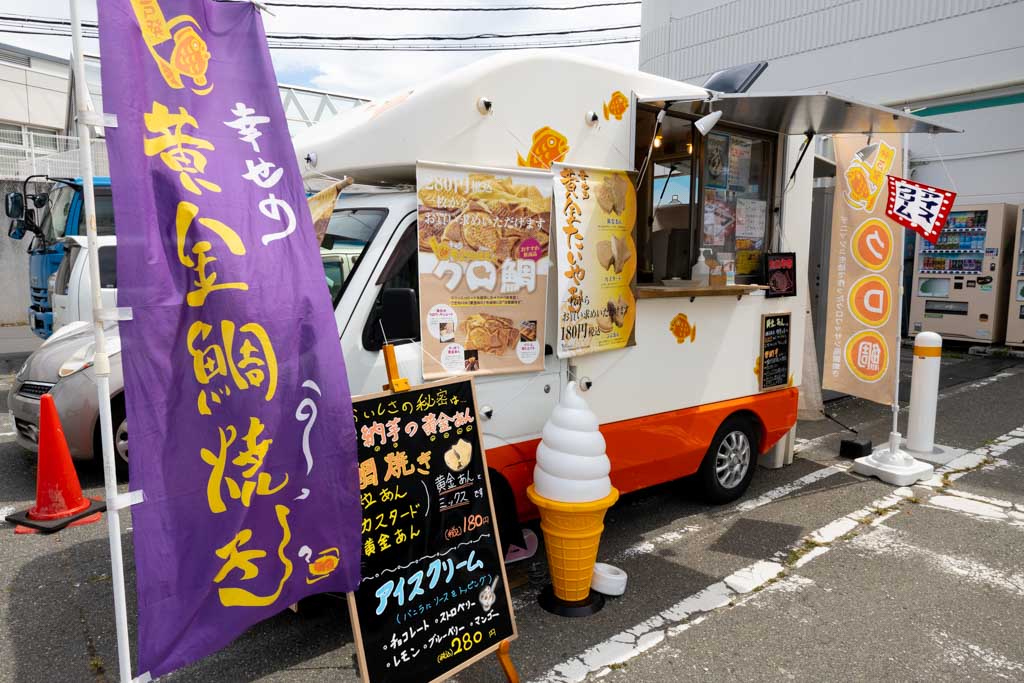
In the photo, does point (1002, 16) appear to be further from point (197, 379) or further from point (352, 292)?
point (197, 379)

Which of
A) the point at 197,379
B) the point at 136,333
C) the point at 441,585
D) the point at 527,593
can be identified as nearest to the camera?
the point at 136,333

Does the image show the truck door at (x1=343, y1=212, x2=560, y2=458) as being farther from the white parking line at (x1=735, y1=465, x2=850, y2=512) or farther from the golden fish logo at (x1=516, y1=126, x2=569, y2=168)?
the white parking line at (x1=735, y1=465, x2=850, y2=512)

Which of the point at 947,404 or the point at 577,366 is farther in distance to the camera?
the point at 947,404

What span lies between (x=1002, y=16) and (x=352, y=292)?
44.5 ft

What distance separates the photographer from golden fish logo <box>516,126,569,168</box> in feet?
11.4

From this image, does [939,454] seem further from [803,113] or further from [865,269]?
[803,113]

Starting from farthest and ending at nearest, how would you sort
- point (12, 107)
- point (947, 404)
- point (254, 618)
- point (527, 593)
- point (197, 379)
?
point (12, 107)
point (947, 404)
point (527, 593)
point (254, 618)
point (197, 379)

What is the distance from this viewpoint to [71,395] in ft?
15.8

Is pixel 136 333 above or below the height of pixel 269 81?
below

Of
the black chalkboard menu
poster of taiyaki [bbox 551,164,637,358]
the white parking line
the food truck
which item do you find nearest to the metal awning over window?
the food truck

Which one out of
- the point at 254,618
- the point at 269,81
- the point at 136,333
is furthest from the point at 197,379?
the point at 269,81

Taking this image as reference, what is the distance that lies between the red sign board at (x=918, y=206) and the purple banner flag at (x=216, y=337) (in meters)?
4.68

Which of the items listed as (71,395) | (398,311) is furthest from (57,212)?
(398,311)

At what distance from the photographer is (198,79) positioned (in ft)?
6.72
